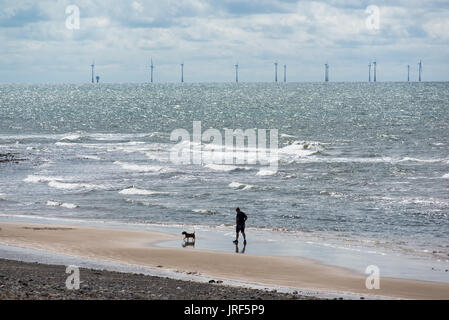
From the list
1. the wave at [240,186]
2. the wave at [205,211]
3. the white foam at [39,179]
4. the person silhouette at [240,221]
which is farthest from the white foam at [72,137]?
the person silhouette at [240,221]

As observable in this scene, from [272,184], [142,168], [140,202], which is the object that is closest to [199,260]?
[140,202]

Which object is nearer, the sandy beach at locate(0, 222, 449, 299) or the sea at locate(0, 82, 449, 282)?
the sandy beach at locate(0, 222, 449, 299)

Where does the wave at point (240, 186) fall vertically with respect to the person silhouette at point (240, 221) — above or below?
below

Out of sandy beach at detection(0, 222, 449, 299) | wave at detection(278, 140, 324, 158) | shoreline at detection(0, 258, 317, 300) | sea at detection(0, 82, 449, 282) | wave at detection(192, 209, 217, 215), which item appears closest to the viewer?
shoreline at detection(0, 258, 317, 300)

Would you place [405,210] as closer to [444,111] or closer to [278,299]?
[278,299]

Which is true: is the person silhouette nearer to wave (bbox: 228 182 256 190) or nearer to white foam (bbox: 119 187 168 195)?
white foam (bbox: 119 187 168 195)

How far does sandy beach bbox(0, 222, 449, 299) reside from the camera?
23.1m

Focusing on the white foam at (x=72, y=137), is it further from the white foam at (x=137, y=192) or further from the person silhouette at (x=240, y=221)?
the person silhouette at (x=240, y=221)

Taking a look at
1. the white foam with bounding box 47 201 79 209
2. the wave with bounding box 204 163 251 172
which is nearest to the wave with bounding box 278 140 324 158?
the wave with bounding box 204 163 251 172

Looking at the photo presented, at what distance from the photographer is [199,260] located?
89.1 ft

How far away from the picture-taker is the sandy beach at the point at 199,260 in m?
23.1

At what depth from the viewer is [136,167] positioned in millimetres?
60406

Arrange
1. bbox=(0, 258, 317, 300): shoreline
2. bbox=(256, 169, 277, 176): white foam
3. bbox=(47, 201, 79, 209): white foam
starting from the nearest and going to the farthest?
bbox=(0, 258, 317, 300): shoreline, bbox=(47, 201, 79, 209): white foam, bbox=(256, 169, 277, 176): white foam

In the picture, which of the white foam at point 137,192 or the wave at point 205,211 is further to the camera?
the white foam at point 137,192
